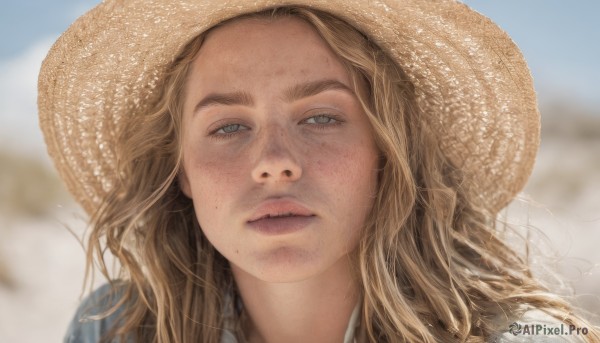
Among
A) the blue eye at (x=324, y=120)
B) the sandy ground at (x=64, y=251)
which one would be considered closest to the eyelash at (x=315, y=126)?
the blue eye at (x=324, y=120)

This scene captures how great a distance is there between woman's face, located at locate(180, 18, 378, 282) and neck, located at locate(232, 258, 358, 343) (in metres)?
0.16

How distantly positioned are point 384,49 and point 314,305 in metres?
0.88

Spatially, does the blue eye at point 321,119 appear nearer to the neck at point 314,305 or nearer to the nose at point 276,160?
the nose at point 276,160

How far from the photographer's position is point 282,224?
2371 millimetres

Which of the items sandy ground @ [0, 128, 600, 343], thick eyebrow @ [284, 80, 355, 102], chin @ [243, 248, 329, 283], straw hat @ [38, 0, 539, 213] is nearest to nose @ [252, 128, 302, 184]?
thick eyebrow @ [284, 80, 355, 102]

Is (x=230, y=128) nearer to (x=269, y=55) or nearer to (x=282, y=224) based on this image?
(x=269, y=55)

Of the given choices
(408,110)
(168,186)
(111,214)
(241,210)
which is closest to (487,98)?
(408,110)

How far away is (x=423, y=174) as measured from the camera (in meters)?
2.77

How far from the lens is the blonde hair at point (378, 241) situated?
2586mm

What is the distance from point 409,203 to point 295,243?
0.45 m

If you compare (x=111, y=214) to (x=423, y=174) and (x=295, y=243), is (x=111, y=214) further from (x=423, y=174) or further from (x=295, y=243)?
(x=423, y=174)

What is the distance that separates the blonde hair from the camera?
2.59 meters

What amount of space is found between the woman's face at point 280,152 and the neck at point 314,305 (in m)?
0.16

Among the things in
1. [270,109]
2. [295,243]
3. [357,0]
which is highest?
[357,0]
